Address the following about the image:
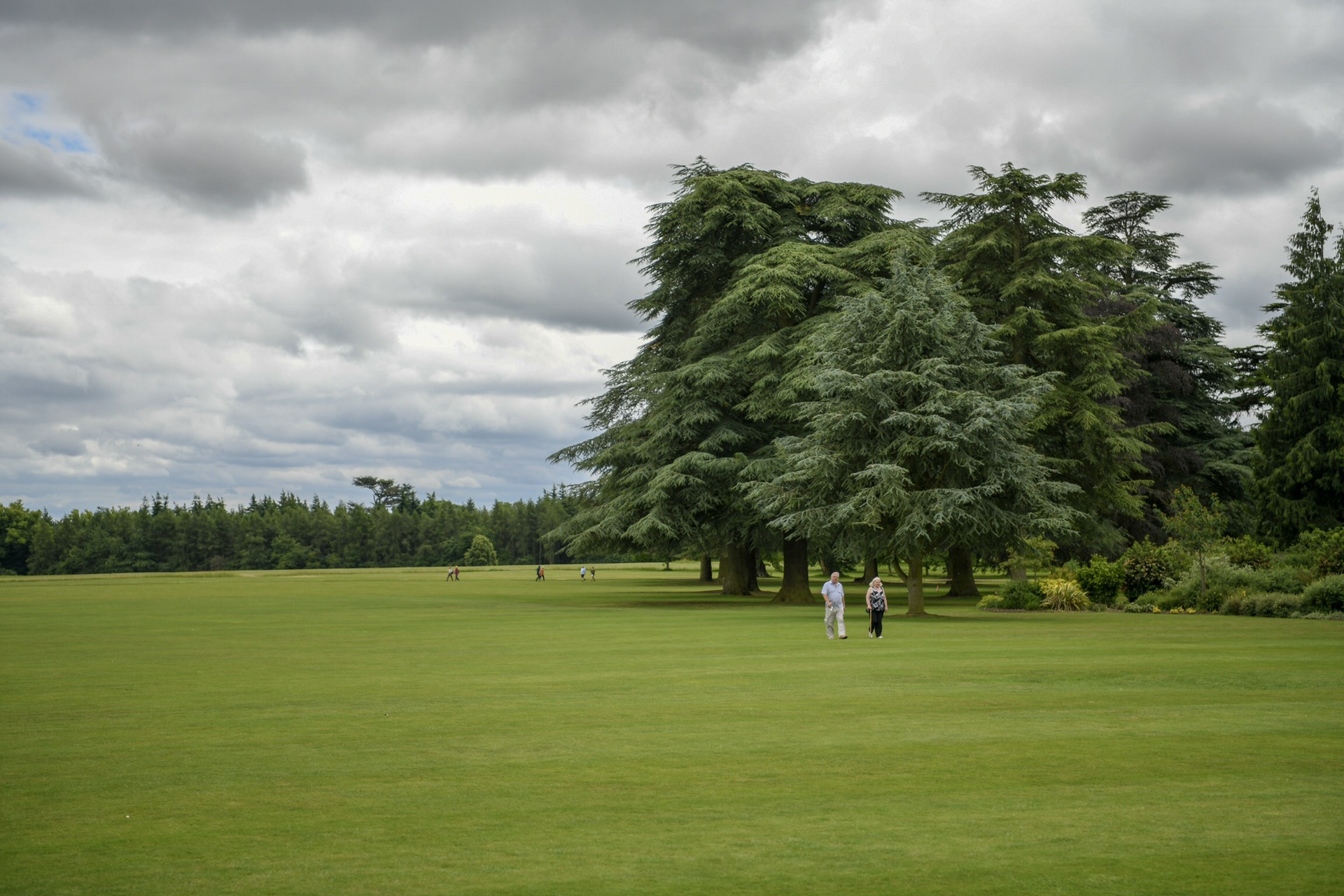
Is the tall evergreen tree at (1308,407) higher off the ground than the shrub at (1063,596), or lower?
higher

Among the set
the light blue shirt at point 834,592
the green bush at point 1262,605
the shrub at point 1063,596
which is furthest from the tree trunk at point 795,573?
the light blue shirt at point 834,592

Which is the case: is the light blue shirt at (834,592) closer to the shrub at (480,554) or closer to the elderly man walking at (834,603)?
the elderly man walking at (834,603)

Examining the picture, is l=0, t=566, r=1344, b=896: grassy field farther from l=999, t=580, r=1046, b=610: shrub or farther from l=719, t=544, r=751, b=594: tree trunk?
l=719, t=544, r=751, b=594: tree trunk

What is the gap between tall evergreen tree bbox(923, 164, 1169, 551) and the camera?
143ft

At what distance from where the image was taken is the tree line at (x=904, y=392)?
34281mm

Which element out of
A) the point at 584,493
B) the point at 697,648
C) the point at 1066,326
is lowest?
the point at 697,648

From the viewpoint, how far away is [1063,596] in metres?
36.5

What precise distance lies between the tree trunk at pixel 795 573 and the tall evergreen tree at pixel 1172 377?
1704cm

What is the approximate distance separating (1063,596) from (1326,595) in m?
8.31

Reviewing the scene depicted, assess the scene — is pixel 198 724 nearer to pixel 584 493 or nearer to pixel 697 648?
pixel 697 648

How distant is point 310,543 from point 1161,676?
157328 mm

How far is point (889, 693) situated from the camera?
1527 centimetres

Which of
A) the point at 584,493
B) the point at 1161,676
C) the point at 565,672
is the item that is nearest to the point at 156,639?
the point at 565,672

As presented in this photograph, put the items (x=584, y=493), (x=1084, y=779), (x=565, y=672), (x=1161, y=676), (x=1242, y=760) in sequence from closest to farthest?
(x=1084, y=779)
(x=1242, y=760)
(x=1161, y=676)
(x=565, y=672)
(x=584, y=493)
